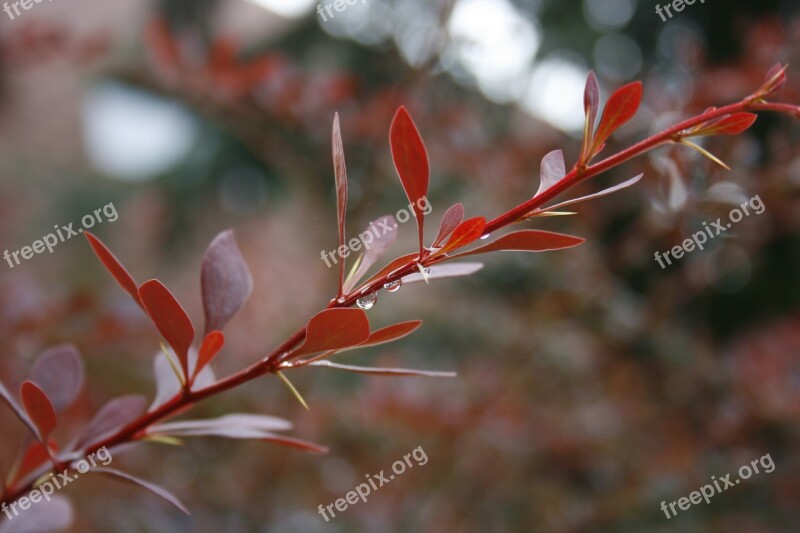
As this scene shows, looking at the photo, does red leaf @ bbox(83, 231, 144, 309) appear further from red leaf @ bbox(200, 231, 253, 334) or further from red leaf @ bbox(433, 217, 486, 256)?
red leaf @ bbox(433, 217, 486, 256)

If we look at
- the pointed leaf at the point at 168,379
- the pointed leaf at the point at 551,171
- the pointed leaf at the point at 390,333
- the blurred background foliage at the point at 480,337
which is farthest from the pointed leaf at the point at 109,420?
the blurred background foliage at the point at 480,337

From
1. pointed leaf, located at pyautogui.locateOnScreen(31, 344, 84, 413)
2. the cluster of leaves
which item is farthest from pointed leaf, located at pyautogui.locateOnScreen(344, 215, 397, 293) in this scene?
pointed leaf, located at pyautogui.locateOnScreen(31, 344, 84, 413)

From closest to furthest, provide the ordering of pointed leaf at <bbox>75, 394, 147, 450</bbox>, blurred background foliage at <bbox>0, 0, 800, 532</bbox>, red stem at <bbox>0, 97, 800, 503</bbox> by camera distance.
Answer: red stem at <bbox>0, 97, 800, 503</bbox>
pointed leaf at <bbox>75, 394, 147, 450</bbox>
blurred background foliage at <bbox>0, 0, 800, 532</bbox>

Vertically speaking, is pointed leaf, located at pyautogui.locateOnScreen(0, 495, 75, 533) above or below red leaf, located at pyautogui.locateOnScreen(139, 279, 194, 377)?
below

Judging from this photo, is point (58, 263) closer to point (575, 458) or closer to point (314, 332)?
point (575, 458)

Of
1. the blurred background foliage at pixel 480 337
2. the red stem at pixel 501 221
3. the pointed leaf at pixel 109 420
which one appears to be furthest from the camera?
the blurred background foliage at pixel 480 337

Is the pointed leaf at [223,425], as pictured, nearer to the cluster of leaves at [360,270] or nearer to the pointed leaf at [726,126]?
the cluster of leaves at [360,270]

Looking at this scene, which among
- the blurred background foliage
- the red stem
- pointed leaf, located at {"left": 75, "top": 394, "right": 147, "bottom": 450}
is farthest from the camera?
the blurred background foliage

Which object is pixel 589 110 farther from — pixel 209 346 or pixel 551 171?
pixel 209 346
